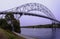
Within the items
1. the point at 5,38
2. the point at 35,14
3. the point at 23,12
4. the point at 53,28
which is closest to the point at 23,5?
the point at 23,12

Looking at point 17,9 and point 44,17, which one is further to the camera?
point 44,17

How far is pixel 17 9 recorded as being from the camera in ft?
129

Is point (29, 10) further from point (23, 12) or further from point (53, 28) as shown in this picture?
point (53, 28)

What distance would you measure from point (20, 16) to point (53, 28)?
1194 inches

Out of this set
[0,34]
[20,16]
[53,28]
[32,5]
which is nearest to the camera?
[0,34]

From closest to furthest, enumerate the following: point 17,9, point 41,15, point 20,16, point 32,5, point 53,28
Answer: point 20,16 < point 17,9 < point 32,5 < point 41,15 < point 53,28

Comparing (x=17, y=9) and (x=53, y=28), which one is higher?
(x=17, y=9)

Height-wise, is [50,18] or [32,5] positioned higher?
[32,5]

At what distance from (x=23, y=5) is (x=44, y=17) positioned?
24.8ft

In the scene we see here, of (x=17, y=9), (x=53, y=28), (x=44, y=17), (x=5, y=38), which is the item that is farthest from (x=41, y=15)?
(x=5, y=38)

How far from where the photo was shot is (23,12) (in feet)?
130

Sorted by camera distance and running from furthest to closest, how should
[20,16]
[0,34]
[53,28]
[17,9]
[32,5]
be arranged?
[53,28], [32,5], [17,9], [20,16], [0,34]

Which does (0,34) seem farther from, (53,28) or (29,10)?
(53,28)

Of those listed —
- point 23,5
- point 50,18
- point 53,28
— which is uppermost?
point 23,5
